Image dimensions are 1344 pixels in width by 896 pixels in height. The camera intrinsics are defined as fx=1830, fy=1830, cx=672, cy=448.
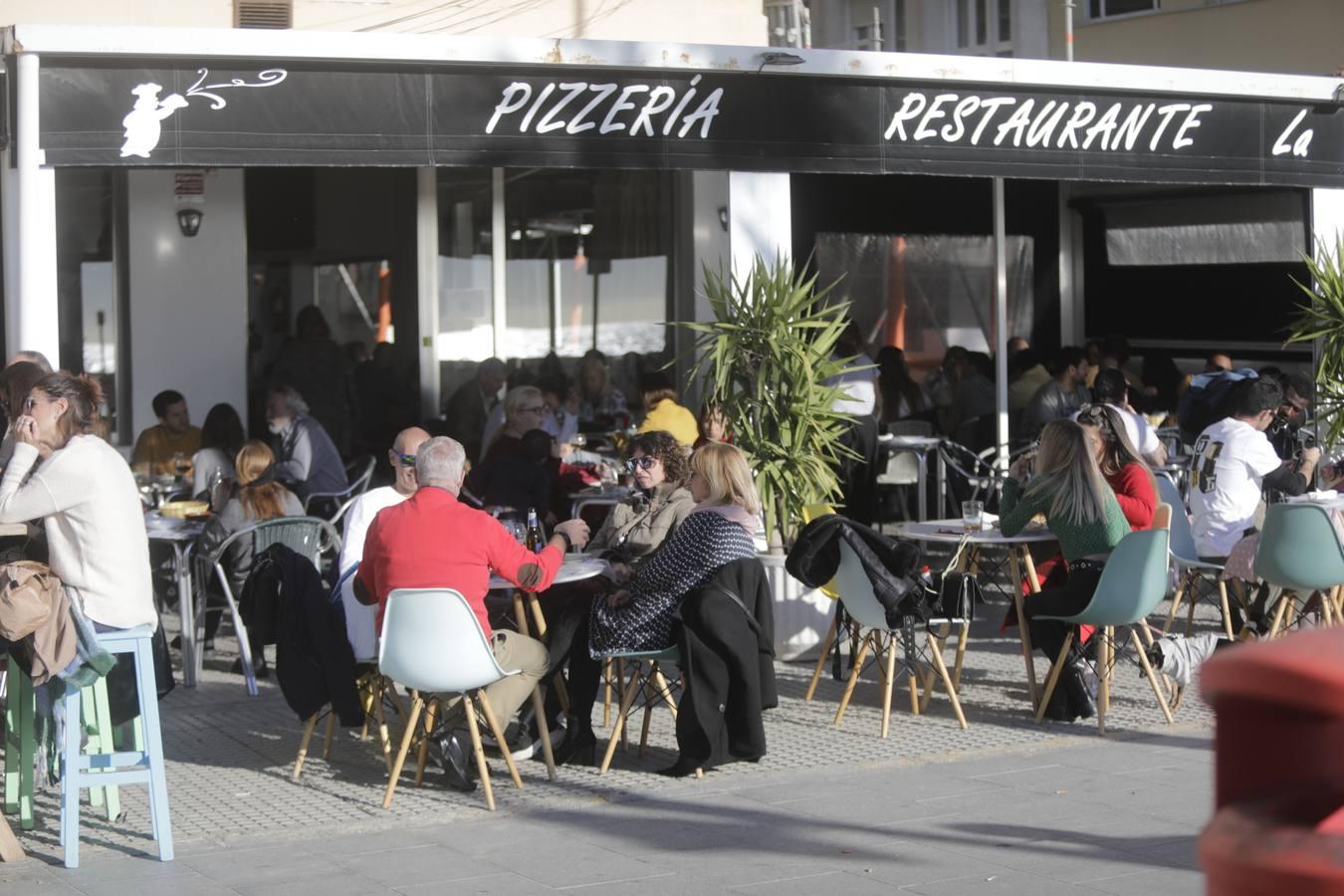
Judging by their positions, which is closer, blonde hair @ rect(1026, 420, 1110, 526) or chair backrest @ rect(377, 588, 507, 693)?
chair backrest @ rect(377, 588, 507, 693)

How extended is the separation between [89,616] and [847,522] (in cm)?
312

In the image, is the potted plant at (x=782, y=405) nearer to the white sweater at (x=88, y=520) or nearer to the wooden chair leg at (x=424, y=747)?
the wooden chair leg at (x=424, y=747)

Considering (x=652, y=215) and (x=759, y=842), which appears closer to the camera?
(x=759, y=842)

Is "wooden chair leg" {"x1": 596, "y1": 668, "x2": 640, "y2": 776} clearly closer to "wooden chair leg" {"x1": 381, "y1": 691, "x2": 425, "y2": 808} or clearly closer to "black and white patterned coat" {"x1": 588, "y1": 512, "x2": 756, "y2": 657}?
"black and white patterned coat" {"x1": 588, "y1": 512, "x2": 756, "y2": 657}

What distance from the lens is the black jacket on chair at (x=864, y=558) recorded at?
7.63 meters

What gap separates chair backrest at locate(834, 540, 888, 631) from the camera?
25.3 feet

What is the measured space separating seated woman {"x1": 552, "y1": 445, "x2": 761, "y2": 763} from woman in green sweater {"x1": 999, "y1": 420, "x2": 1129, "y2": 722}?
1421mm

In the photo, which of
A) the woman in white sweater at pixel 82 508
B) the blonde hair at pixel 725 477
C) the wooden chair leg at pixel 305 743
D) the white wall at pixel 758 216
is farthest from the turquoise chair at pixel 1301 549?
the woman in white sweater at pixel 82 508

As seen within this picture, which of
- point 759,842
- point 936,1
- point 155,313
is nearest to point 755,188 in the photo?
point 155,313

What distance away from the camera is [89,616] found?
241 inches

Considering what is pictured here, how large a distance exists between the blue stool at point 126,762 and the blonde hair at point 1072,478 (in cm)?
393

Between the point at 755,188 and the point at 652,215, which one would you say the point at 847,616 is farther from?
the point at 652,215

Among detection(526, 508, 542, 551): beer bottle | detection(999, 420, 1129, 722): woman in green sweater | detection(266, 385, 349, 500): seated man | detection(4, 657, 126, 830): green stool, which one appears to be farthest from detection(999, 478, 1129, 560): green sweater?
detection(266, 385, 349, 500): seated man

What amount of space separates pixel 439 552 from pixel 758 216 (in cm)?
506
